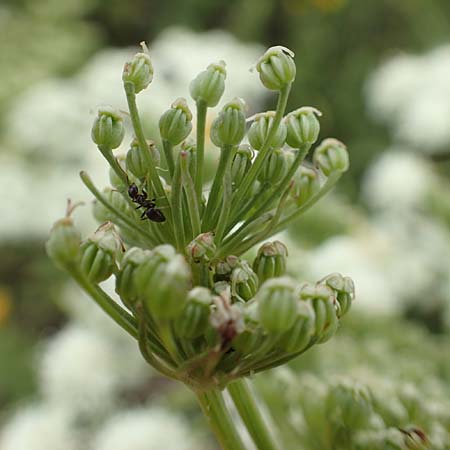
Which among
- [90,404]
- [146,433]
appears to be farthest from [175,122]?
[90,404]

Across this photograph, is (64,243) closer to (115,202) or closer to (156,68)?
(115,202)

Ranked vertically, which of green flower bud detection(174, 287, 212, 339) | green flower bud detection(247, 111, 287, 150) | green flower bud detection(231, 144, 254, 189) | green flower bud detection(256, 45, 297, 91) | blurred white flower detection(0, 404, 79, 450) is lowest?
blurred white flower detection(0, 404, 79, 450)

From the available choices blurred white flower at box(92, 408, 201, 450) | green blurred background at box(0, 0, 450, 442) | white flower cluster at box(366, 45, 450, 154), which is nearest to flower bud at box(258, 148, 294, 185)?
blurred white flower at box(92, 408, 201, 450)

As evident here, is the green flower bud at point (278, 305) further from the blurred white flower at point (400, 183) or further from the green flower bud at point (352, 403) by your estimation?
the blurred white flower at point (400, 183)

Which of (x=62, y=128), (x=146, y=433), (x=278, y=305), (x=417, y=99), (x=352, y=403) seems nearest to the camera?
(x=278, y=305)

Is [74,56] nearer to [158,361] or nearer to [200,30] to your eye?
[200,30]

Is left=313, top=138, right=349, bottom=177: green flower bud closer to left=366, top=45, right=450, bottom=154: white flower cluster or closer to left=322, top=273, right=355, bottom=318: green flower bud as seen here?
left=322, top=273, right=355, bottom=318: green flower bud

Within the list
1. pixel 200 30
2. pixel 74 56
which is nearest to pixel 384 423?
pixel 74 56
